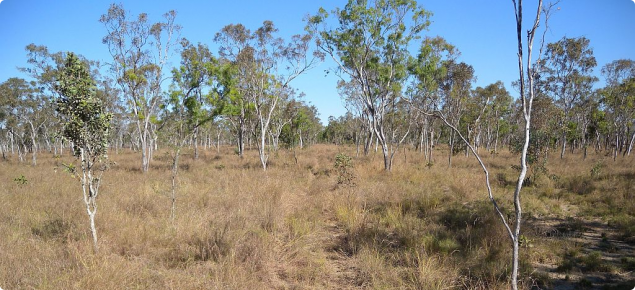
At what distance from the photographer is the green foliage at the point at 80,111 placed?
4648 mm

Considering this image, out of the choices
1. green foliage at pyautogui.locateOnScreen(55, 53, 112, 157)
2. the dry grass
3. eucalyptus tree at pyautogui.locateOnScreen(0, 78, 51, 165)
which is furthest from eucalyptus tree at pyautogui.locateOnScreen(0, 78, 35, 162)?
green foliage at pyautogui.locateOnScreen(55, 53, 112, 157)

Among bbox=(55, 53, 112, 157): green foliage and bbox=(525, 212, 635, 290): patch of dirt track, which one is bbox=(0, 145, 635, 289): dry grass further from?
bbox=(55, 53, 112, 157): green foliage

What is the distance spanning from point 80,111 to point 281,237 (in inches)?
167

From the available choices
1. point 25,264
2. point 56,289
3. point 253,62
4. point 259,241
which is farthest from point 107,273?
point 253,62

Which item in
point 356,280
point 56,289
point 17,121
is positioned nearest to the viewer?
point 56,289

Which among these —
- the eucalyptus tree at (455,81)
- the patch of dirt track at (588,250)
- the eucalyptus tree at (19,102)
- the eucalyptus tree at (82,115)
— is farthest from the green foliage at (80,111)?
the eucalyptus tree at (19,102)

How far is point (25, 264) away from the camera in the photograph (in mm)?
4203

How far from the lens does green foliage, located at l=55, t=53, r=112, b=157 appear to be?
465cm

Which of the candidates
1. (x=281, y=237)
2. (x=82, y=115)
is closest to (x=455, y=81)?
(x=281, y=237)

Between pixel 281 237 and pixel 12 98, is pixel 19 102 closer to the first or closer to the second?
pixel 12 98

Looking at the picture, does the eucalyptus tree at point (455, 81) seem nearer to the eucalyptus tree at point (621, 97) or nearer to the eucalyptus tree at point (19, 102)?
the eucalyptus tree at point (621, 97)

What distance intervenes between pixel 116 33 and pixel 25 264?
50.8 feet

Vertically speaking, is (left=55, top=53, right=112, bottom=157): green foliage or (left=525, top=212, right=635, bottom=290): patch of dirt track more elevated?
(left=55, top=53, right=112, bottom=157): green foliage

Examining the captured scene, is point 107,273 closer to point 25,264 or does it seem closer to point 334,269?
point 25,264
